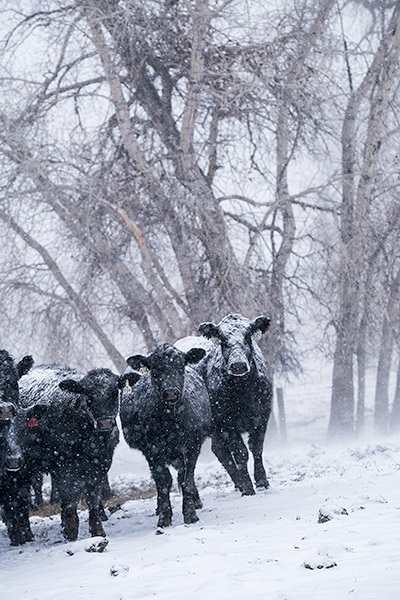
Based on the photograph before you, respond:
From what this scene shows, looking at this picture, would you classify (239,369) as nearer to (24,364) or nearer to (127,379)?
(127,379)

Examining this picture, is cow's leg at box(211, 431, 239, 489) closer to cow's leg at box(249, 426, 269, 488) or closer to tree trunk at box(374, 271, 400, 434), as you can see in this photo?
cow's leg at box(249, 426, 269, 488)

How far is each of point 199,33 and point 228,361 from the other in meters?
9.34

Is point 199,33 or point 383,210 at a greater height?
point 199,33

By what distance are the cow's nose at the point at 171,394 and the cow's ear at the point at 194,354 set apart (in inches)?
30.7

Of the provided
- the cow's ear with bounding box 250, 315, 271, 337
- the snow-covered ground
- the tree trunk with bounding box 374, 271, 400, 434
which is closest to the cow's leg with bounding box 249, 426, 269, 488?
the snow-covered ground

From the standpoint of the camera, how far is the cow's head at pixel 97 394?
781cm

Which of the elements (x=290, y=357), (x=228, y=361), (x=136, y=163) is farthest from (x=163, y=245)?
(x=228, y=361)

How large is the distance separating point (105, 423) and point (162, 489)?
106 cm

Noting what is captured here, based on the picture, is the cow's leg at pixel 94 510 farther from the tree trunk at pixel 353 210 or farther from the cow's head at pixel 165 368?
the tree trunk at pixel 353 210

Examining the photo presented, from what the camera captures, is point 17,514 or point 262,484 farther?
point 262,484

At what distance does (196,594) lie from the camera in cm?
466

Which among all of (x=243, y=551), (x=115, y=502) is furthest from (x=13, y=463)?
(x=115, y=502)

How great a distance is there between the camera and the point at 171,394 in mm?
7820

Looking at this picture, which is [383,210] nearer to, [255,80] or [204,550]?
[255,80]
